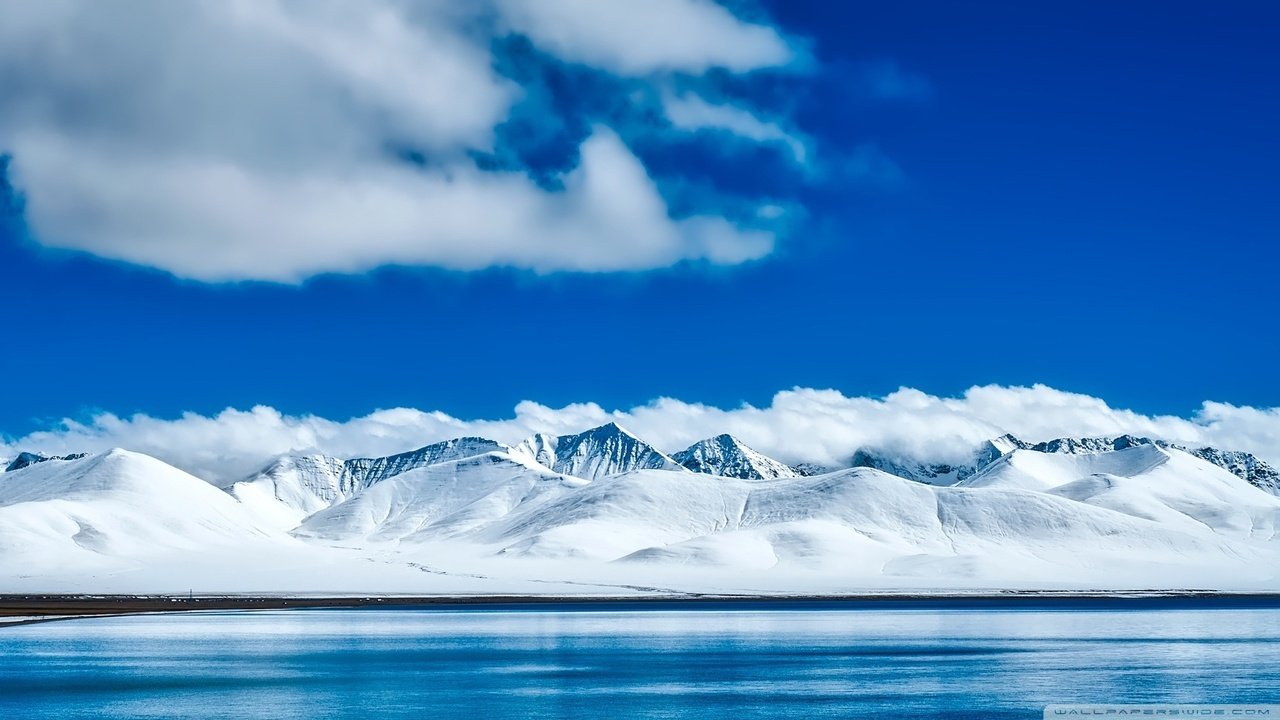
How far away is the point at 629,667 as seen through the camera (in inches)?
3297

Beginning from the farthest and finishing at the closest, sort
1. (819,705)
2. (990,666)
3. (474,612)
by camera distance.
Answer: (474,612), (990,666), (819,705)

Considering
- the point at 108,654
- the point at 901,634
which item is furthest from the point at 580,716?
the point at 901,634

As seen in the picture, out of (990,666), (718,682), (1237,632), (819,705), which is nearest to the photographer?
(819,705)

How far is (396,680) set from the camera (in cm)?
7581

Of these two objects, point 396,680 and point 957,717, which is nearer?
point 957,717

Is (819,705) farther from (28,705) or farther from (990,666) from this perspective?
(28,705)

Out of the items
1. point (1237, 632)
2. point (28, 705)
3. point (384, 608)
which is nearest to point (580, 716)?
point (28, 705)

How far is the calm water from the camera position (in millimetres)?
61875

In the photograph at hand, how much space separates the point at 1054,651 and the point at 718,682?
3062 centimetres

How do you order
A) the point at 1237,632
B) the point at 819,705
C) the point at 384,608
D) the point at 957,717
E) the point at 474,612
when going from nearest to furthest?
the point at 957,717 < the point at 819,705 < the point at 1237,632 < the point at 474,612 < the point at 384,608

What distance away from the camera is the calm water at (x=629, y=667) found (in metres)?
61.9

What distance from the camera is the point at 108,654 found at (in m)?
96.0

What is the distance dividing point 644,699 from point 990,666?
83.6 feet

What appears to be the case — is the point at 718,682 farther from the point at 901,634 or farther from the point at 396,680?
the point at 901,634
